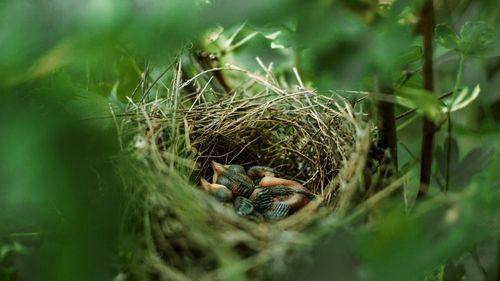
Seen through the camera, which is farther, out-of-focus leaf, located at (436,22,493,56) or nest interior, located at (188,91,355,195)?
nest interior, located at (188,91,355,195)

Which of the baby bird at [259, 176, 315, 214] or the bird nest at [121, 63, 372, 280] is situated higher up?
the bird nest at [121, 63, 372, 280]

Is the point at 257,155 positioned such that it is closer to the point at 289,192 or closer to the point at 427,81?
the point at 289,192

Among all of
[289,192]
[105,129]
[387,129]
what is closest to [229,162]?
[289,192]

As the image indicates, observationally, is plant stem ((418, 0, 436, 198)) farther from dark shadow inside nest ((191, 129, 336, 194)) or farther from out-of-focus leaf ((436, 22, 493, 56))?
dark shadow inside nest ((191, 129, 336, 194))

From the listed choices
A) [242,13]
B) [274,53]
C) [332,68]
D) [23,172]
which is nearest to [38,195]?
[23,172]

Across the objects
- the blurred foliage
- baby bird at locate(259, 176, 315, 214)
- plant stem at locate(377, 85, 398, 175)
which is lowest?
baby bird at locate(259, 176, 315, 214)

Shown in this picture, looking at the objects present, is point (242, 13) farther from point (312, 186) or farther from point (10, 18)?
point (312, 186)

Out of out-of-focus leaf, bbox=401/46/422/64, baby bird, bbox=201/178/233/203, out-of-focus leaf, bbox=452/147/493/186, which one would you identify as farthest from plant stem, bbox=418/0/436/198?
baby bird, bbox=201/178/233/203
